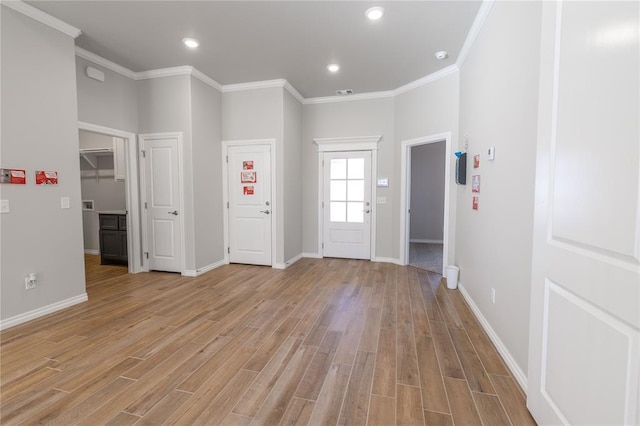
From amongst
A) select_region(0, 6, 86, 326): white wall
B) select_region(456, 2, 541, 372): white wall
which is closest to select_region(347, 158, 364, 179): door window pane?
select_region(456, 2, 541, 372): white wall

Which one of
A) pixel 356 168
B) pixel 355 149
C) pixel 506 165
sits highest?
pixel 355 149

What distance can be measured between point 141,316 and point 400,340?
260 centimetres

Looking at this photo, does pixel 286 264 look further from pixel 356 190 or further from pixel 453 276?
pixel 453 276

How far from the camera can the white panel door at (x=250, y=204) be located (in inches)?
192

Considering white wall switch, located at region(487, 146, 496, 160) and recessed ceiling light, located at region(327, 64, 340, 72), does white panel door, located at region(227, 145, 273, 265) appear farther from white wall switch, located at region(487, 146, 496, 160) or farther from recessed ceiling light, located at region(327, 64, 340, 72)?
white wall switch, located at region(487, 146, 496, 160)

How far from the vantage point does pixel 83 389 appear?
73.0 inches

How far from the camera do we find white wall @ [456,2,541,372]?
188cm

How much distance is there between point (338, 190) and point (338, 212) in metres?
0.42

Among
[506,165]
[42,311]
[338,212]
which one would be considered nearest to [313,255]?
[338,212]

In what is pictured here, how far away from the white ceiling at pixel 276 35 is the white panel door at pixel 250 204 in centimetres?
127

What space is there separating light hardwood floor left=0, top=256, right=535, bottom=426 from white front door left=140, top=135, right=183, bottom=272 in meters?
0.88

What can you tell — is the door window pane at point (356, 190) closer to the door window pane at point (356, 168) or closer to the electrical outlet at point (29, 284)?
the door window pane at point (356, 168)

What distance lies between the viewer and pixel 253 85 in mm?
4766

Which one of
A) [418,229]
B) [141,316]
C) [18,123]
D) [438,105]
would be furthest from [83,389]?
[418,229]
